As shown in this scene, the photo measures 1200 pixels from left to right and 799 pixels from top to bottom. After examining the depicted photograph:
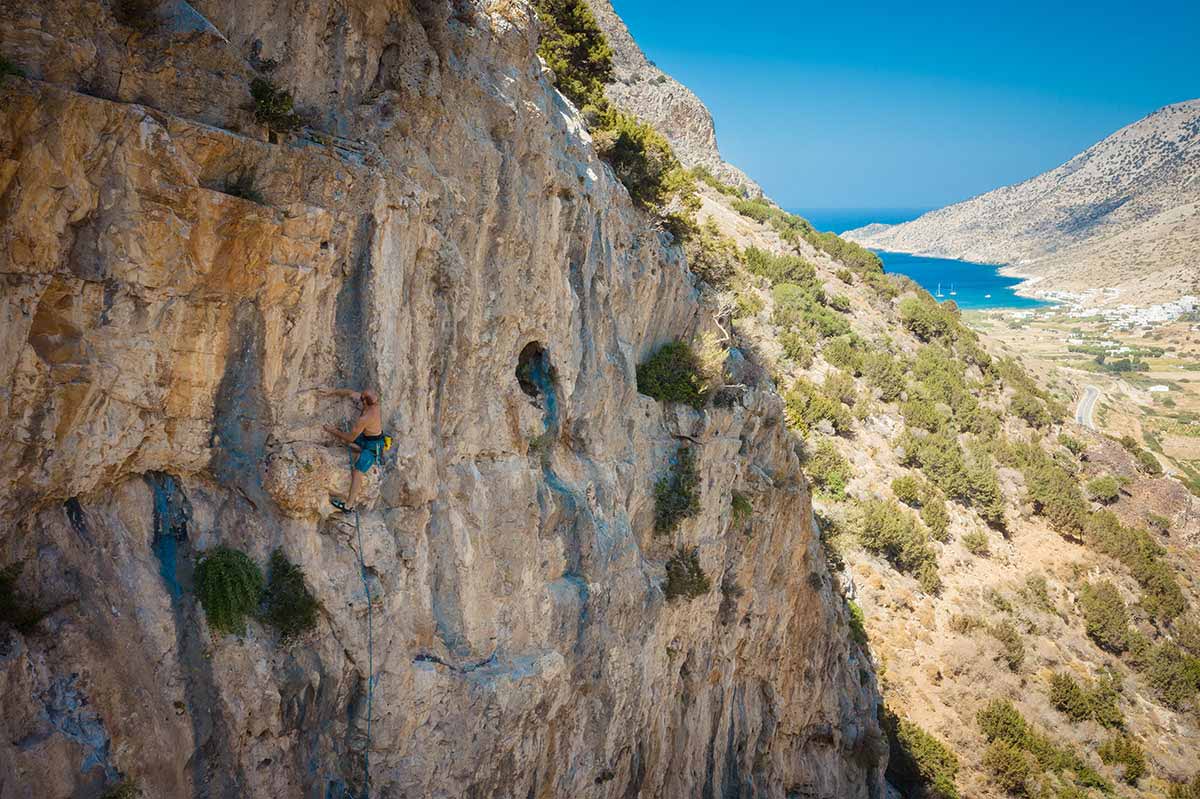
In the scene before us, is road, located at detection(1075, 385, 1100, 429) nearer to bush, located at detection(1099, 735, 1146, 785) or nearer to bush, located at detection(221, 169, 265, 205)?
bush, located at detection(1099, 735, 1146, 785)

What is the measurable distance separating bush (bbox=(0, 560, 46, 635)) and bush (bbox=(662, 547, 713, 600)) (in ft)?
37.6

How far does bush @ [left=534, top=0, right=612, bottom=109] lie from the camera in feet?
59.1

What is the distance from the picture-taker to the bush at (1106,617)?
3097cm

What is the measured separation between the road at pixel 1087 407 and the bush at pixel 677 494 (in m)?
52.3

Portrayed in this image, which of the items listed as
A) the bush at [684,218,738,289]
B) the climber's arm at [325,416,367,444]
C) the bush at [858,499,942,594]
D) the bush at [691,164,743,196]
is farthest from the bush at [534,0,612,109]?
the bush at [691,164,743,196]

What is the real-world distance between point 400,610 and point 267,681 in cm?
187

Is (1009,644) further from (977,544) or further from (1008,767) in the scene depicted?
(1008,767)

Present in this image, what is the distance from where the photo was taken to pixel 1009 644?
94.8 ft

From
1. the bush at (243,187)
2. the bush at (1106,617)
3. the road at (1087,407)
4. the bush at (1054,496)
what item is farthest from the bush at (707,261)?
the road at (1087,407)

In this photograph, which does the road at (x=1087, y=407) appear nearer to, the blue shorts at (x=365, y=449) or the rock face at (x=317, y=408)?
the rock face at (x=317, y=408)

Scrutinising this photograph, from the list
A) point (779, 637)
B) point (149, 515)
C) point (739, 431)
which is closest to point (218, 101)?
point (149, 515)

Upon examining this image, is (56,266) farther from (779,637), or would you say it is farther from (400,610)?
(779,637)

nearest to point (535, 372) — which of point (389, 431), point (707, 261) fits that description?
point (389, 431)

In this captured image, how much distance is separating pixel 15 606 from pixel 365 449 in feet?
12.3
